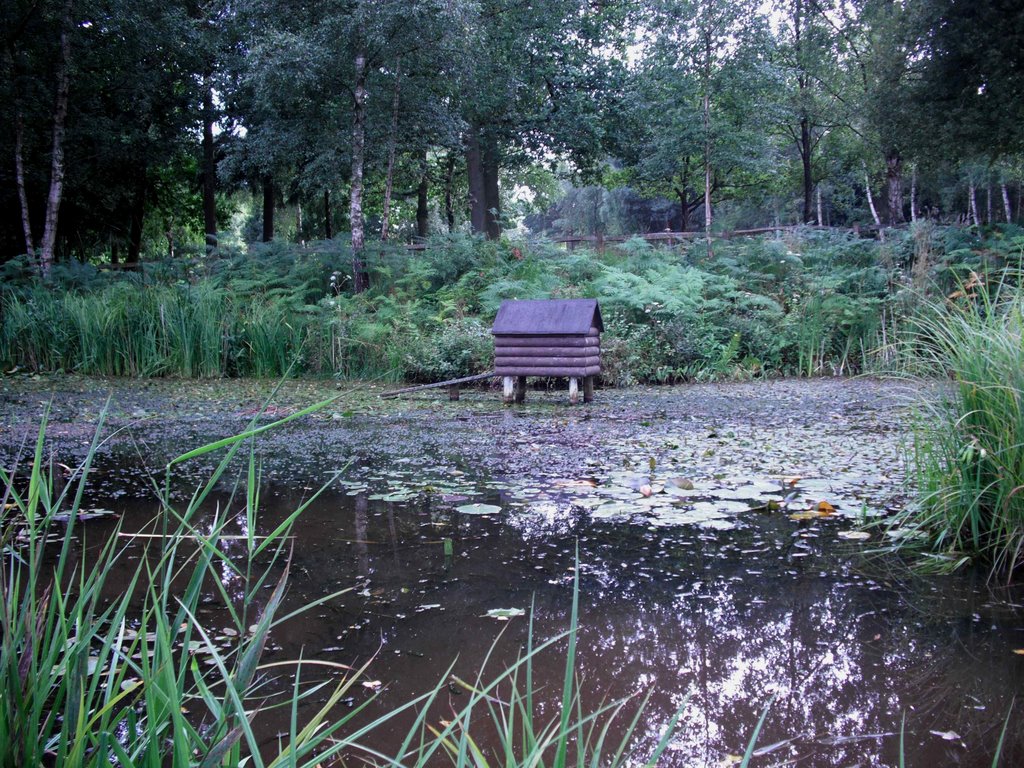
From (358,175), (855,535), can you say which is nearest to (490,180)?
(358,175)

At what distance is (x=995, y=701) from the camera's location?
1.98 m

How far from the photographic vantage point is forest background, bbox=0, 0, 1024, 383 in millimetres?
10391

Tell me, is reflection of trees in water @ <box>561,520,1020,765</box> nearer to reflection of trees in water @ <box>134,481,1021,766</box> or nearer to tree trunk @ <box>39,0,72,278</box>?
reflection of trees in water @ <box>134,481,1021,766</box>

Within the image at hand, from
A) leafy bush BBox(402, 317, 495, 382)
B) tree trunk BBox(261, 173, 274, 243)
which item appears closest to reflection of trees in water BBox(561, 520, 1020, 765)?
leafy bush BBox(402, 317, 495, 382)

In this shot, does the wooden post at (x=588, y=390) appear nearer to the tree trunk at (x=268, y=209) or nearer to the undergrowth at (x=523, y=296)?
the undergrowth at (x=523, y=296)

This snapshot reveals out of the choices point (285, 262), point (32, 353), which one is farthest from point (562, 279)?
point (32, 353)

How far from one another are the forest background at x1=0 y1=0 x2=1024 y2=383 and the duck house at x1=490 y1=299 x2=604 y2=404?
1.81 m

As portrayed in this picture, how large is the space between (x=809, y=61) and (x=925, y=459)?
22083mm

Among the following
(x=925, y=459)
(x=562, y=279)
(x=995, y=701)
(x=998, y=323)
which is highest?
(x=562, y=279)

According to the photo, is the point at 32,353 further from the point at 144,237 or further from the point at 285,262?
the point at 144,237

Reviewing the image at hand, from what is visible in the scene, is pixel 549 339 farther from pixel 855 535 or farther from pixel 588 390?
pixel 855 535

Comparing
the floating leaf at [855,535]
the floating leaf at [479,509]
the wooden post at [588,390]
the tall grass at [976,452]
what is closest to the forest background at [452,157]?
the tall grass at [976,452]

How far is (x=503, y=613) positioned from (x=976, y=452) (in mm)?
1835

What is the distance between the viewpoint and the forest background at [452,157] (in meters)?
10.4
